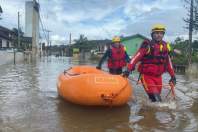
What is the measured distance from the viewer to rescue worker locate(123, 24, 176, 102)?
29.4 feet

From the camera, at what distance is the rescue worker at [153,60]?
8961mm

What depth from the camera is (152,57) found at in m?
9.01

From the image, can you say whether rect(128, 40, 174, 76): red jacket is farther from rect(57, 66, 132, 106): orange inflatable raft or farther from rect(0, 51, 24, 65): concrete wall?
rect(0, 51, 24, 65): concrete wall

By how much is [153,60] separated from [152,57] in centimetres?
7

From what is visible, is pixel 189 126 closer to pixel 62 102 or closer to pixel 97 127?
pixel 97 127

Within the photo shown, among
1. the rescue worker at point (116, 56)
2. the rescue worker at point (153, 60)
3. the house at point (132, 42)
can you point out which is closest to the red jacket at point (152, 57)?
the rescue worker at point (153, 60)

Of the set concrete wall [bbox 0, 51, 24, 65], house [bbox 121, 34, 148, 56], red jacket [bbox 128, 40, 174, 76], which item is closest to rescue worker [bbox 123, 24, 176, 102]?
red jacket [bbox 128, 40, 174, 76]

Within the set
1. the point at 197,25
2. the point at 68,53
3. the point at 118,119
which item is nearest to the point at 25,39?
the point at 68,53

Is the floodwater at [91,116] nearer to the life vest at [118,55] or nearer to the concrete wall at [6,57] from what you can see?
the life vest at [118,55]

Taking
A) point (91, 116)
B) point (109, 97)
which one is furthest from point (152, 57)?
point (91, 116)

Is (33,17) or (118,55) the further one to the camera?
(33,17)

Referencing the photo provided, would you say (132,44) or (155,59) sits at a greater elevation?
(132,44)

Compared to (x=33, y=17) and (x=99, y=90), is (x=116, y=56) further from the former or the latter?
(x=33, y=17)

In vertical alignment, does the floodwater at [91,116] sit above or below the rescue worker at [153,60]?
below
